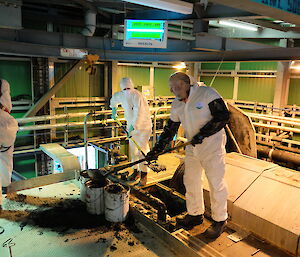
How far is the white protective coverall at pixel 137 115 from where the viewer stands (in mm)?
3982

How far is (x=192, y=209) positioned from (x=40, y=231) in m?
1.46

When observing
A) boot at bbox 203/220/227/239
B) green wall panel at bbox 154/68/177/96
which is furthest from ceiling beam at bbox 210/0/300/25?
green wall panel at bbox 154/68/177/96

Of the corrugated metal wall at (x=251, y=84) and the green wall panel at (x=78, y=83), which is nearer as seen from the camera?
the green wall panel at (x=78, y=83)

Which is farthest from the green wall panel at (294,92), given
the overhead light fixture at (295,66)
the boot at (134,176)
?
the boot at (134,176)

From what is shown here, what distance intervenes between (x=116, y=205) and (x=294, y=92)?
7.59 m

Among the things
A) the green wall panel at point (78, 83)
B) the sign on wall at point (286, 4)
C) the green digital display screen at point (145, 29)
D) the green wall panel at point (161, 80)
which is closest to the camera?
the sign on wall at point (286, 4)

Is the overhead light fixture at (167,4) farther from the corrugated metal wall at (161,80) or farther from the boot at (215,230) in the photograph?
the corrugated metal wall at (161,80)

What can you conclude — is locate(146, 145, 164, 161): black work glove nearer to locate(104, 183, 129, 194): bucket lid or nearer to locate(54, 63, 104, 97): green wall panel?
locate(104, 183, 129, 194): bucket lid

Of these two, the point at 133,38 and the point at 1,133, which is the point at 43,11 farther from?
the point at 1,133

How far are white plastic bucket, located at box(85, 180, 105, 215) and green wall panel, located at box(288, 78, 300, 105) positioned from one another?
7.47 meters

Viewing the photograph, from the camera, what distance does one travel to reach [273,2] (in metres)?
2.02

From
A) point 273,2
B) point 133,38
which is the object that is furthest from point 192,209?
point 133,38

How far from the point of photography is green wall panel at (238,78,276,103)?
877 cm

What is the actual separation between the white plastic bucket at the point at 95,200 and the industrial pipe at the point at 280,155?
3598mm
